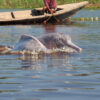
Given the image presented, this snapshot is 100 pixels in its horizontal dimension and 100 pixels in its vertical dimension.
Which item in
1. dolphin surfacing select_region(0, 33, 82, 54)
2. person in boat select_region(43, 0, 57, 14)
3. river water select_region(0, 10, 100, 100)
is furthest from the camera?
person in boat select_region(43, 0, 57, 14)

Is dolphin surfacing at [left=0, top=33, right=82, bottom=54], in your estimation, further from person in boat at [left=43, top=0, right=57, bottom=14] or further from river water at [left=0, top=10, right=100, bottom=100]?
person in boat at [left=43, top=0, right=57, bottom=14]

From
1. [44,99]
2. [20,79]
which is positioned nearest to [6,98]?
[44,99]

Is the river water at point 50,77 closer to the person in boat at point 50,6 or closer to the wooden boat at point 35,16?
the wooden boat at point 35,16

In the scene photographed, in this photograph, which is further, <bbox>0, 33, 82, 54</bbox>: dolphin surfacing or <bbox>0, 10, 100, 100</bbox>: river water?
<bbox>0, 33, 82, 54</bbox>: dolphin surfacing

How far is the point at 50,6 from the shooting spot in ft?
112

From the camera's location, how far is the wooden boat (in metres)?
31.3

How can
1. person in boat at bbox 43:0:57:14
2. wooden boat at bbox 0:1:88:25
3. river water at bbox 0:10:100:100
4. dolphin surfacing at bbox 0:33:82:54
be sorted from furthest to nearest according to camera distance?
person in boat at bbox 43:0:57:14 → wooden boat at bbox 0:1:88:25 → dolphin surfacing at bbox 0:33:82:54 → river water at bbox 0:10:100:100

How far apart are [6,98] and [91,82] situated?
183 cm

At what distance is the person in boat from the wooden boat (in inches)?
14.7

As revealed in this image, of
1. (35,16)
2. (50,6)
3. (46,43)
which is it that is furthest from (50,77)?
(50,6)

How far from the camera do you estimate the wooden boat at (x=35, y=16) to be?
31.3 metres

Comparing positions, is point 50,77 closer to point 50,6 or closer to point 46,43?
point 46,43

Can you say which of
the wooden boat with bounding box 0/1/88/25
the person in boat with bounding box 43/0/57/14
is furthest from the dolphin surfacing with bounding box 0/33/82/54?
the person in boat with bounding box 43/0/57/14

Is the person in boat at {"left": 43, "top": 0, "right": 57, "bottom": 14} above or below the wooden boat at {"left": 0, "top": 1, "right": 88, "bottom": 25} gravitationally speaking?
above
